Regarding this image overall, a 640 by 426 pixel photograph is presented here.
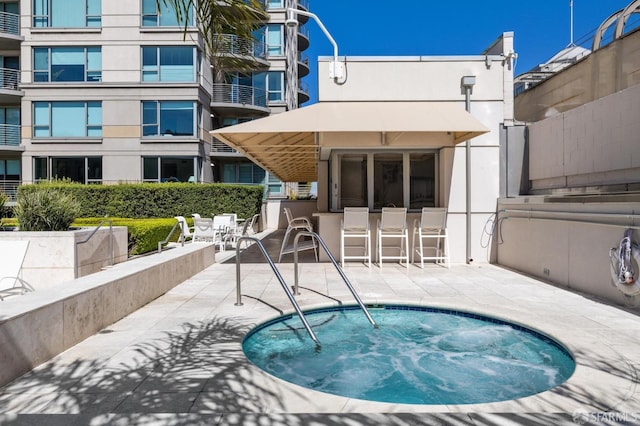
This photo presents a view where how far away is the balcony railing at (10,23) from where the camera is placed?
24078 millimetres

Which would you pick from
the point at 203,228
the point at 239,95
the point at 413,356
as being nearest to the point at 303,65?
the point at 239,95

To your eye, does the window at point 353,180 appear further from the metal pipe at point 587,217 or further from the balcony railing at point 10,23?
the balcony railing at point 10,23

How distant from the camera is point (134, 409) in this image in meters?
2.85

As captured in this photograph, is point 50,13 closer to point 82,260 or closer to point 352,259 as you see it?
point 82,260

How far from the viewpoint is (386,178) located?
1006 cm

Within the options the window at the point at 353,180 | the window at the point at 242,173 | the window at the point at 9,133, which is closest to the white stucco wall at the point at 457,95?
the window at the point at 353,180

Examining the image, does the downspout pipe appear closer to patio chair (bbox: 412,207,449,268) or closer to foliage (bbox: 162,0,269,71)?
patio chair (bbox: 412,207,449,268)

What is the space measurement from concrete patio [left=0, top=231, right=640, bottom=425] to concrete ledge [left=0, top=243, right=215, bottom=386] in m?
0.12

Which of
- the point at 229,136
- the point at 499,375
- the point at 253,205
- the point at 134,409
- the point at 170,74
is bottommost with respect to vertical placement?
the point at 499,375

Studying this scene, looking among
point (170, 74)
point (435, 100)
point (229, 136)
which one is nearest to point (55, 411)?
point (229, 136)

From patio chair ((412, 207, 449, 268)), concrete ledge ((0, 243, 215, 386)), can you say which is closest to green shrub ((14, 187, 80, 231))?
concrete ledge ((0, 243, 215, 386))

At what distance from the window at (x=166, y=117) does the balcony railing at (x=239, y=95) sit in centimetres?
328

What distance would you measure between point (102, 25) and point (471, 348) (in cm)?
2658

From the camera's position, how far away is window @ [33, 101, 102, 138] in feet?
78.1
